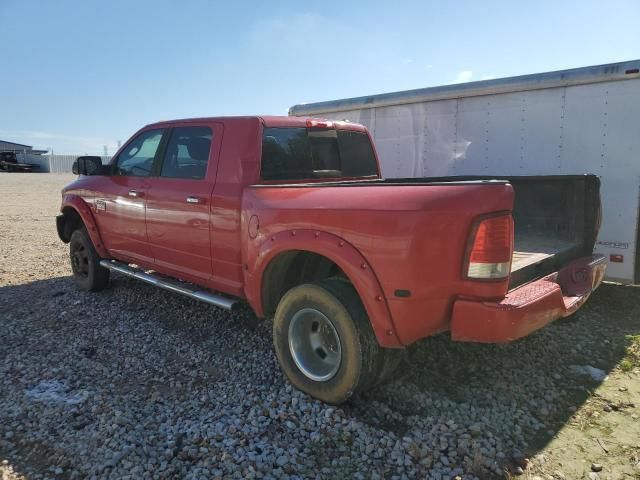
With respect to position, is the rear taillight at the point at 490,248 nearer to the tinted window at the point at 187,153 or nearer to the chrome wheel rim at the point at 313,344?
the chrome wheel rim at the point at 313,344

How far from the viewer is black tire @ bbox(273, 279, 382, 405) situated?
2.88 meters

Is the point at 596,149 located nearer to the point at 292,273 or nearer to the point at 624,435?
the point at 624,435

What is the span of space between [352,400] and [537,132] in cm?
399

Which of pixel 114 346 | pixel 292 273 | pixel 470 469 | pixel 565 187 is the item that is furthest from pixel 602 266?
pixel 114 346

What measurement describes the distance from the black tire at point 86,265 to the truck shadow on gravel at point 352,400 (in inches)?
14.2

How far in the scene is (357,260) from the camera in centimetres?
279

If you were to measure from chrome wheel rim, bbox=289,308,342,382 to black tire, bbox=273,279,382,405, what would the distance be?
1.4 inches

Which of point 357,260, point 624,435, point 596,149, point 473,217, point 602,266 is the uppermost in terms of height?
point 596,149

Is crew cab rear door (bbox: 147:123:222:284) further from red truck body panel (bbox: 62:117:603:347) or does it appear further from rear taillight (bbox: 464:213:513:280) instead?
rear taillight (bbox: 464:213:513:280)

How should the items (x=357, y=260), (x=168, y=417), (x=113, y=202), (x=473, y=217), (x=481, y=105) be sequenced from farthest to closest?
1. (x=481, y=105)
2. (x=113, y=202)
3. (x=168, y=417)
4. (x=357, y=260)
5. (x=473, y=217)

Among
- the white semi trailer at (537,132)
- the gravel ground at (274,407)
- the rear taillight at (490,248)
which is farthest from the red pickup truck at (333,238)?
the white semi trailer at (537,132)

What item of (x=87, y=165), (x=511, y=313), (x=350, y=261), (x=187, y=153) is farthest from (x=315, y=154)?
(x=87, y=165)

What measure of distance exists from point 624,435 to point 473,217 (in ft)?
5.84

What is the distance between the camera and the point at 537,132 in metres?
5.44
